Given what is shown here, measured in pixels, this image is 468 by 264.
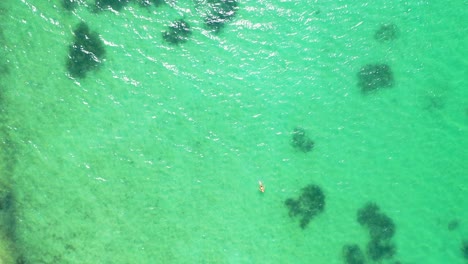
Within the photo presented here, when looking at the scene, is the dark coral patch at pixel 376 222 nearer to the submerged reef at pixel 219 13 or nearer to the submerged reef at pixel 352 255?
the submerged reef at pixel 352 255

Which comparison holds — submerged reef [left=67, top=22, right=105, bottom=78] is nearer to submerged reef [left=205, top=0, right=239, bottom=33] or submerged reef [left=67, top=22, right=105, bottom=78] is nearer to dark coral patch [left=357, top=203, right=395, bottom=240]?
submerged reef [left=205, top=0, right=239, bottom=33]

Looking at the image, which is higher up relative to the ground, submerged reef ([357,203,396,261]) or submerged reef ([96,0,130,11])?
submerged reef ([96,0,130,11])

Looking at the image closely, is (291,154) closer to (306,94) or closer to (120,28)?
(306,94)

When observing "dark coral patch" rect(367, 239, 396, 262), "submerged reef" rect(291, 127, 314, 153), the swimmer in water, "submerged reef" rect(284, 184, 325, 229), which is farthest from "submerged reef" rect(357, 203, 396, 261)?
the swimmer in water

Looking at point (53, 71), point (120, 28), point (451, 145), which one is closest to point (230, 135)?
→ point (120, 28)

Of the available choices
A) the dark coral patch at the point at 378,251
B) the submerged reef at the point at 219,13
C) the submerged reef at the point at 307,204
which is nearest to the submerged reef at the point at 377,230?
the dark coral patch at the point at 378,251

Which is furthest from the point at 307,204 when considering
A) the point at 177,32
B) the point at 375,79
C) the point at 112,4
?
the point at 112,4

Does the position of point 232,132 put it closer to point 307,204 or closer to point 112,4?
point 307,204
